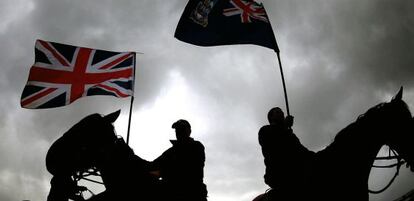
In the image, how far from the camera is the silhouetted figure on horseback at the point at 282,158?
684cm

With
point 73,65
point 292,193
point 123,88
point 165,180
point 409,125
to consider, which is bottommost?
point 292,193

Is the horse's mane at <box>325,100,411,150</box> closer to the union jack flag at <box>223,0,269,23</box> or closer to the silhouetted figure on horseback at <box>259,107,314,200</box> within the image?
the silhouetted figure on horseback at <box>259,107,314,200</box>

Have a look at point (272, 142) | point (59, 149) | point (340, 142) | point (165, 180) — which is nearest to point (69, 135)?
point (59, 149)

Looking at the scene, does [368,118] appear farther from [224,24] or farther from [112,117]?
[224,24]

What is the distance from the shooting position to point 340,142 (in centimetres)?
696

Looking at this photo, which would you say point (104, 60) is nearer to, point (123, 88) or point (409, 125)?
point (123, 88)

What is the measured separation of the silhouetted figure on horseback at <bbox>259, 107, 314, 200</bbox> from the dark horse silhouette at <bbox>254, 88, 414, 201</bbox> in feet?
0.21

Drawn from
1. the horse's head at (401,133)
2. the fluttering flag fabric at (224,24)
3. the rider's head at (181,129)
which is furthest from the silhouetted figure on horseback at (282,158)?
the fluttering flag fabric at (224,24)

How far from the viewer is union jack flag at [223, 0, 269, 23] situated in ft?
35.8

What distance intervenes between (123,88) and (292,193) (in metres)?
6.05

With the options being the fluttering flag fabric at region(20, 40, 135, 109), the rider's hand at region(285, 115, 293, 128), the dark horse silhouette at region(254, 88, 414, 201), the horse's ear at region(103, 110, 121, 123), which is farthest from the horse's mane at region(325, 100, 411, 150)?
the fluttering flag fabric at region(20, 40, 135, 109)

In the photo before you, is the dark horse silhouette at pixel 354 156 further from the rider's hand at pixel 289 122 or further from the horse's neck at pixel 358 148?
the rider's hand at pixel 289 122

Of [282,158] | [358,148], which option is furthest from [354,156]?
[282,158]

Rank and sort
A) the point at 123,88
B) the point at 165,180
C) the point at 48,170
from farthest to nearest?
the point at 123,88 → the point at 165,180 → the point at 48,170
